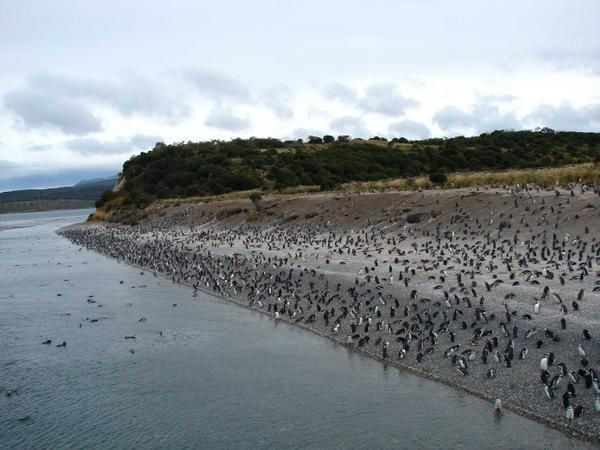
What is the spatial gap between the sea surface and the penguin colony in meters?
0.93

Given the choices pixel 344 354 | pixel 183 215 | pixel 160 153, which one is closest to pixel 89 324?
pixel 344 354

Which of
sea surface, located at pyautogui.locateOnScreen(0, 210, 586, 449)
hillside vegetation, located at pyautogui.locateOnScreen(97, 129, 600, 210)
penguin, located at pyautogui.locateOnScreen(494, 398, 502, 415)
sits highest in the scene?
hillside vegetation, located at pyautogui.locateOnScreen(97, 129, 600, 210)

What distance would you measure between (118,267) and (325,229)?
14.5m

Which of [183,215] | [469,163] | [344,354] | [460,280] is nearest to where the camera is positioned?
[344,354]

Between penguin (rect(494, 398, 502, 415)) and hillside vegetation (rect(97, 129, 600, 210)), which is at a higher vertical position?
hillside vegetation (rect(97, 129, 600, 210))

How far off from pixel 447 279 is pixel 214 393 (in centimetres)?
1108

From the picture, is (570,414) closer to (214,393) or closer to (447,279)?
(214,393)

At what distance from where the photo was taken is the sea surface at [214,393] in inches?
526

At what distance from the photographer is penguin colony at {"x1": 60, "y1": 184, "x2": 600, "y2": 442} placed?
15.2 metres

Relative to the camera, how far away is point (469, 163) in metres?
75.5

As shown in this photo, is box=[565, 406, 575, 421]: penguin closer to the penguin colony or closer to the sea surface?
the penguin colony

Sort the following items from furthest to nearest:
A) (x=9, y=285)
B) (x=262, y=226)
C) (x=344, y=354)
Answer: (x=262, y=226) < (x=9, y=285) < (x=344, y=354)

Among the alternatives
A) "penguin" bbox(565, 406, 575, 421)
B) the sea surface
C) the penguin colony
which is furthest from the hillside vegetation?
"penguin" bbox(565, 406, 575, 421)

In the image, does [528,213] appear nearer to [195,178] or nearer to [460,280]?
[460,280]
